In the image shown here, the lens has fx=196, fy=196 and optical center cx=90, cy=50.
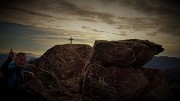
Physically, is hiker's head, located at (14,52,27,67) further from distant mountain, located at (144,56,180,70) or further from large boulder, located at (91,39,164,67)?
distant mountain, located at (144,56,180,70)

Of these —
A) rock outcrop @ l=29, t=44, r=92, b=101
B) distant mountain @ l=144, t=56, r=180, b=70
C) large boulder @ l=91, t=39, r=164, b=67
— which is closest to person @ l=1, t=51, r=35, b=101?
rock outcrop @ l=29, t=44, r=92, b=101

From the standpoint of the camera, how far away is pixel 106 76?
43.8 feet

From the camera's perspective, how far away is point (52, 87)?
49.8 feet

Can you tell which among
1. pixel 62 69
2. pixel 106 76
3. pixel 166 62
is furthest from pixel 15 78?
pixel 166 62

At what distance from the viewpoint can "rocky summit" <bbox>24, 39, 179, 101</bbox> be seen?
1300 cm

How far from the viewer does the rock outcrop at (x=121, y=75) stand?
42.4 feet

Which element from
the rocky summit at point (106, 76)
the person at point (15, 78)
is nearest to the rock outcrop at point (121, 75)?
the rocky summit at point (106, 76)

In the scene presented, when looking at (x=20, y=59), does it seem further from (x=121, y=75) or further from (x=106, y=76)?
(x=121, y=75)

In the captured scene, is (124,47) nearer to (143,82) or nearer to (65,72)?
(143,82)

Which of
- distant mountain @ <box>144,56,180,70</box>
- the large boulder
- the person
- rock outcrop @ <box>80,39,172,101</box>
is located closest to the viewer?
the person

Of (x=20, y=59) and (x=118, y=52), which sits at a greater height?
(x=118, y=52)

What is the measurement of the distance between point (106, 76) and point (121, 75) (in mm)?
1177

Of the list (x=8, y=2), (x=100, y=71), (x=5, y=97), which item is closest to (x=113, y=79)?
(x=100, y=71)

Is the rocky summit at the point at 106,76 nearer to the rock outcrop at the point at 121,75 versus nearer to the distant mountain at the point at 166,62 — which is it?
A: the rock outcrop at the point at 121,75
